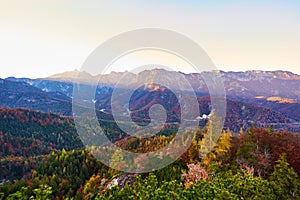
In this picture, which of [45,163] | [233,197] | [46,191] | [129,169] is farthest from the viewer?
[45,163]

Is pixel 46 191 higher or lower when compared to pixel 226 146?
higher

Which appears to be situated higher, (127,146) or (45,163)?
(127,146)

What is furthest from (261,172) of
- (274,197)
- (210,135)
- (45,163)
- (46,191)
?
(45,163)

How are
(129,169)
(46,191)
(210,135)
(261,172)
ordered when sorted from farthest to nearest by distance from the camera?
(129,169) → (210,135) → (261,172) → (46,191)

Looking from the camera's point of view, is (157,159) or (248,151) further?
(157,159)

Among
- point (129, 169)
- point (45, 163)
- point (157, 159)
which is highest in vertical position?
point (157, 159)

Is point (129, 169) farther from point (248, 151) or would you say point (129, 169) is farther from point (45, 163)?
point (45, 163)

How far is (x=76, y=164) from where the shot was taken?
91.0 m

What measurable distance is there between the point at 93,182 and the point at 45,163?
37114mm

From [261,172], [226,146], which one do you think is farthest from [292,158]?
[226,146]

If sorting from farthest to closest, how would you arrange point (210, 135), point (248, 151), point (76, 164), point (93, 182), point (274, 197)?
point (76, 164), point (93, 182), point (210, 135), point (248, 151), point (274, 197)

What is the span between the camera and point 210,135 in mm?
45188

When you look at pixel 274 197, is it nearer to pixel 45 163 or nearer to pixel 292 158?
pixel 292 158

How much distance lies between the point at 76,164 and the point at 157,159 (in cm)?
5253
